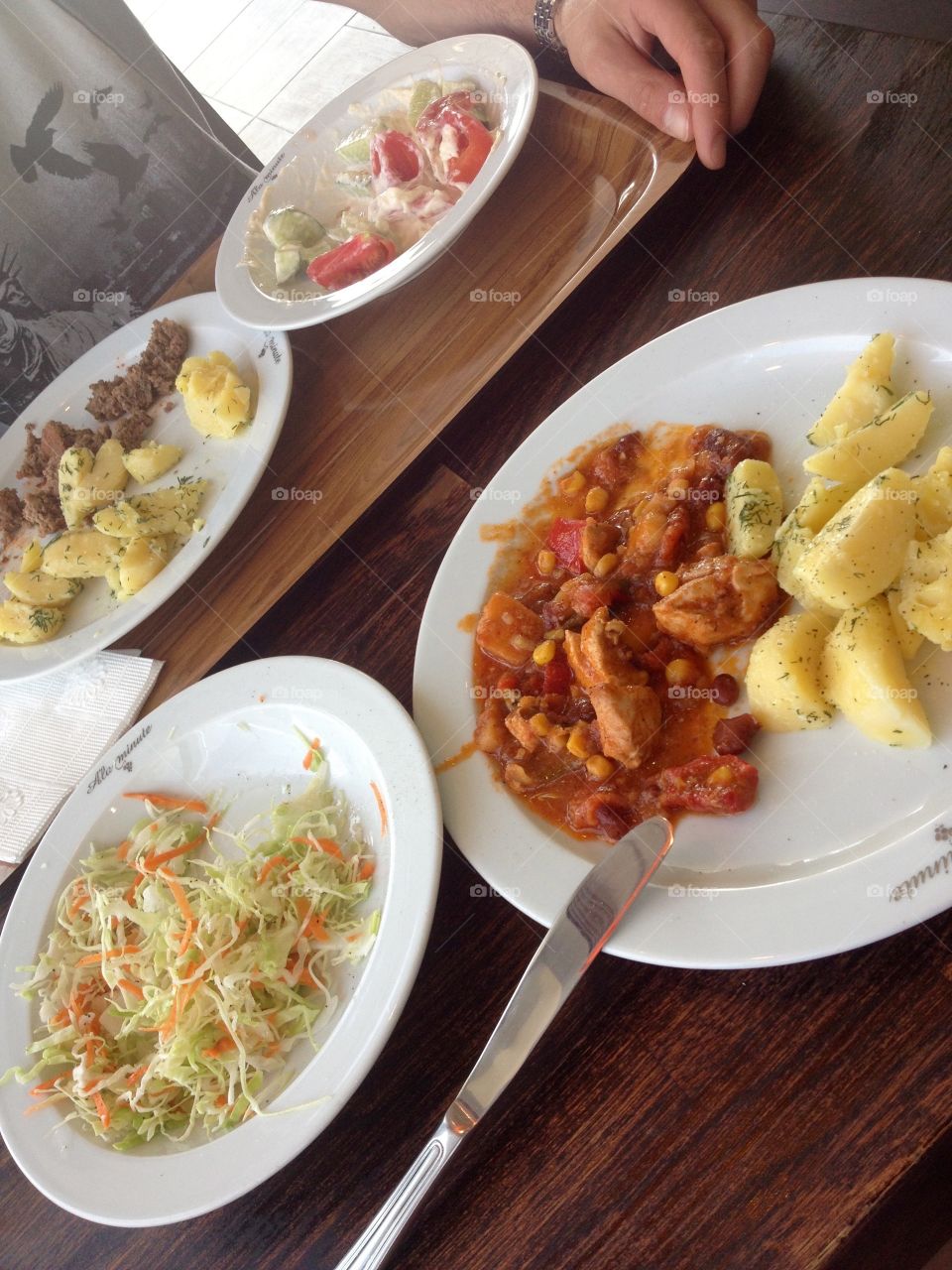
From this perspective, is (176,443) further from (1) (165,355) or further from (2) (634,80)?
(2) (634,80)

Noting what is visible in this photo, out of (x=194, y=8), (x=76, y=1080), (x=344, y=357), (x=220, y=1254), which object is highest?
Answer: (x=194, y=8)

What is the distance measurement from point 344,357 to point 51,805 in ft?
5.21

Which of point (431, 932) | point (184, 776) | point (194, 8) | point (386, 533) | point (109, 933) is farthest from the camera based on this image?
point (194, 8)

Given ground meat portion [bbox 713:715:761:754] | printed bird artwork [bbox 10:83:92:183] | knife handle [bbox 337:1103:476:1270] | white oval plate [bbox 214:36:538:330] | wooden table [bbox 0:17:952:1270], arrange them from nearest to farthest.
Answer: wooden table [bbox 0:17:952:1270]
knife handle [bbox 337:1103:476:1270]
ground meat portion [bbox 713:715:761:754]
white oval plate [bbox 214:36:538:330]
printed bird artwork [bbox 10:83:92:183]

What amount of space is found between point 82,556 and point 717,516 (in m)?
1.91

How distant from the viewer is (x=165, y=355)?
3299 mm

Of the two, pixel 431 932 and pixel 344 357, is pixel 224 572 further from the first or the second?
pixel 431 932

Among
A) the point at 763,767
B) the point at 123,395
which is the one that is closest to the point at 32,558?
the point at 123,395

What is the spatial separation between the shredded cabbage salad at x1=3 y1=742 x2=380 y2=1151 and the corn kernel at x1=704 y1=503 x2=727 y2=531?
1012mm

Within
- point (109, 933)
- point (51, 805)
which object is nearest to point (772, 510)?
point (109, 933)

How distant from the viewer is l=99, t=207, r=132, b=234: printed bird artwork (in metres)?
4.39

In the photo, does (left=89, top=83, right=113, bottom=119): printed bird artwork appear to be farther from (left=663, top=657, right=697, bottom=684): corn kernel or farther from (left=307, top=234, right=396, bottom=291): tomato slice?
(left=663, top=657, right=697, bottom=684): corn kernel

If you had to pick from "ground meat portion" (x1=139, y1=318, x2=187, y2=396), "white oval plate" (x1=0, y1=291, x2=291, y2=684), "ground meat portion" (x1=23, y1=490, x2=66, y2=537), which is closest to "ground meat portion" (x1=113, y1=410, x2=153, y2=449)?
"white oval plate" (x1=0, y1=291, x2=291, y2=684)

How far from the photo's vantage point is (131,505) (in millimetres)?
2834
